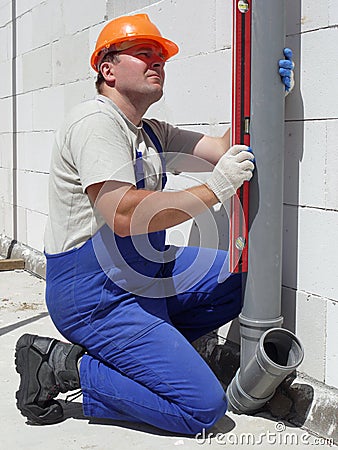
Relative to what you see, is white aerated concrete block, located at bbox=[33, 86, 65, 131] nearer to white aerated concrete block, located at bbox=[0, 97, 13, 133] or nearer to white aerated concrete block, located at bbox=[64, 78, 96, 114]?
white aerated concrete block, located at bbox=[64, 78, 96, 114]

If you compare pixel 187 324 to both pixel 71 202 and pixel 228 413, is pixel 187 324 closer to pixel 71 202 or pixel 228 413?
pixel 228 413

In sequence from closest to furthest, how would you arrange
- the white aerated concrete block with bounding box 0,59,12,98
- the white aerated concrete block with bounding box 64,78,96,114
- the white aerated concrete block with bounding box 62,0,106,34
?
the white aerated concrete block with bounding box 62,0,106,34, the white aerated concrete block with bounding box 64,78,96,114, the white aerated concrete block with bounding box 0,59,12,98

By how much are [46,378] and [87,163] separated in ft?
2.74

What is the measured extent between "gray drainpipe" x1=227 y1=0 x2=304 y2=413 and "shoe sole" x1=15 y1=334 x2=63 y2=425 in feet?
2.31

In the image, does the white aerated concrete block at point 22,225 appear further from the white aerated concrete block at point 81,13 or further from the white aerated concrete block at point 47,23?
the white aerated concrete block at point 81,13

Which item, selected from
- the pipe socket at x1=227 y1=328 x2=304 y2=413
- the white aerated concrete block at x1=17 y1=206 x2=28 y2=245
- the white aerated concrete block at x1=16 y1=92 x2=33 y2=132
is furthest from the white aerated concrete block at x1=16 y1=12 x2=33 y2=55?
the pipe socket at x1=227 y1=328 x2=304 y2=413

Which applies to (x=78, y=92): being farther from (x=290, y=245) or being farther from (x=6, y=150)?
(x=290, y=245)

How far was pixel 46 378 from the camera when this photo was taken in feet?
8.80

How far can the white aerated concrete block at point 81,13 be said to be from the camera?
4156 mm

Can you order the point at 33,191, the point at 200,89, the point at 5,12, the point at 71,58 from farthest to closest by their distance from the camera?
the point at 5,12
the point at 33,191
the point at 71,58
the point at 200,89

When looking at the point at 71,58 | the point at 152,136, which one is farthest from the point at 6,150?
the point at 152,136

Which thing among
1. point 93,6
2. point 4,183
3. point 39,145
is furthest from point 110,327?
point 4,183

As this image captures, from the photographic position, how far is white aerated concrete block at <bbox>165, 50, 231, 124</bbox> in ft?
10.1

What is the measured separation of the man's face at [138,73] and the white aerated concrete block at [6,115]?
329 cm
